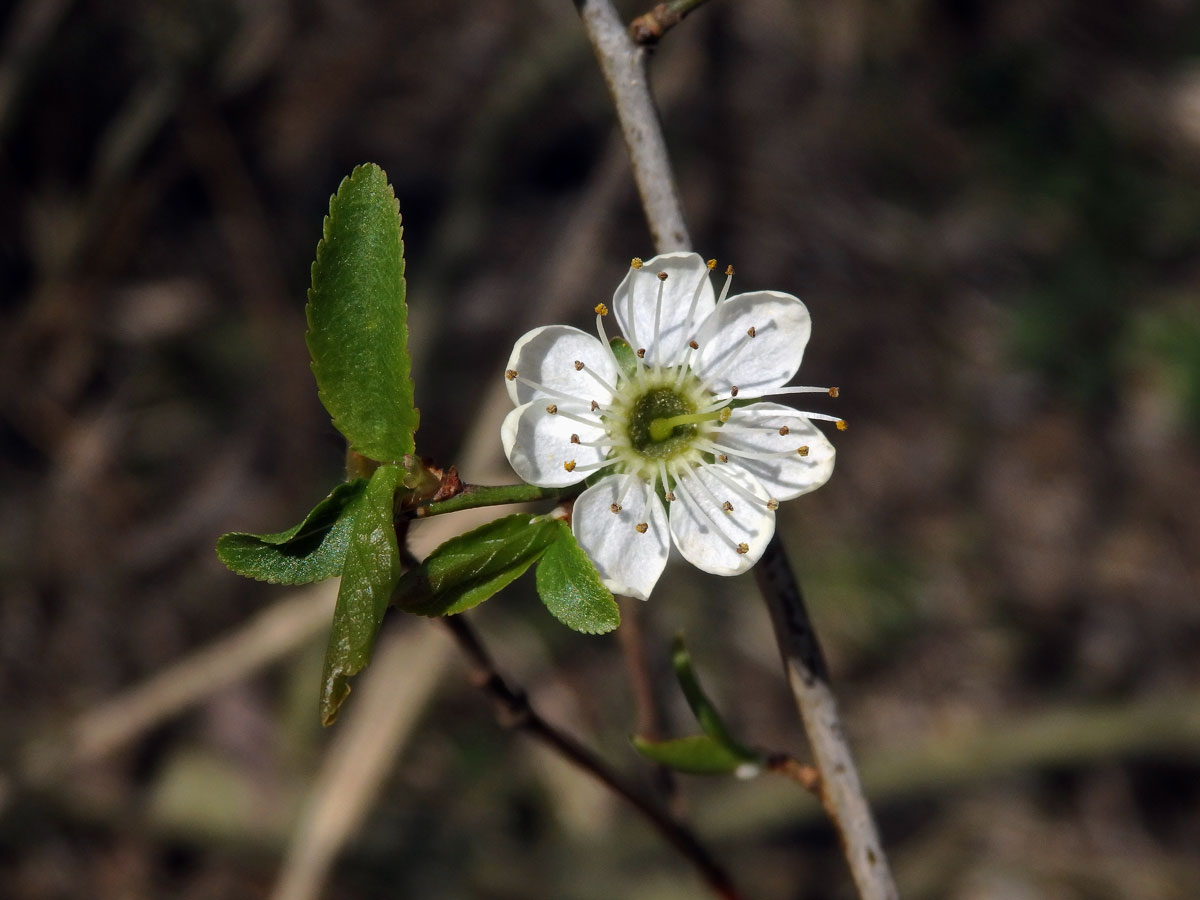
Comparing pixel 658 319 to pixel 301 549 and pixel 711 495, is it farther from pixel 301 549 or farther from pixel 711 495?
pixel 301 549

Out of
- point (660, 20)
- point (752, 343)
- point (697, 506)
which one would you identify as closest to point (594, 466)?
point (697, 506)

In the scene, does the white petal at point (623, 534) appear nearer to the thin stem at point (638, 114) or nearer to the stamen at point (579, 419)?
the stamen at point (579, 419)

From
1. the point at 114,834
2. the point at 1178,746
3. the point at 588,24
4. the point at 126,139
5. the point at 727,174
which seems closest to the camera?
the point at 588,24

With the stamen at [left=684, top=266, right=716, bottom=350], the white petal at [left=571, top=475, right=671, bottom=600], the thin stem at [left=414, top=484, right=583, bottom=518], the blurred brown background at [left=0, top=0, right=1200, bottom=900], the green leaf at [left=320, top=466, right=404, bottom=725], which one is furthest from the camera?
the blurred brown background at [left=0, top=0, right=1200, bottom=900]

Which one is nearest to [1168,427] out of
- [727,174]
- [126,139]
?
[727,174]

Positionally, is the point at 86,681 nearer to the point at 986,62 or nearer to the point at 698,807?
the point at 698,807

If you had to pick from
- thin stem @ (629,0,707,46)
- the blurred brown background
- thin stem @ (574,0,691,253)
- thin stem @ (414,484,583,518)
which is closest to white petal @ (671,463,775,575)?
thin stem @ (414,484,583,518)

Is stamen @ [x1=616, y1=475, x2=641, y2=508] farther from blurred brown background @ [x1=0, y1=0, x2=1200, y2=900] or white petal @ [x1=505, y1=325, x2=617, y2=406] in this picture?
blurred brown background @ [x1=0, y1=0, x2=1200, y2=900]
